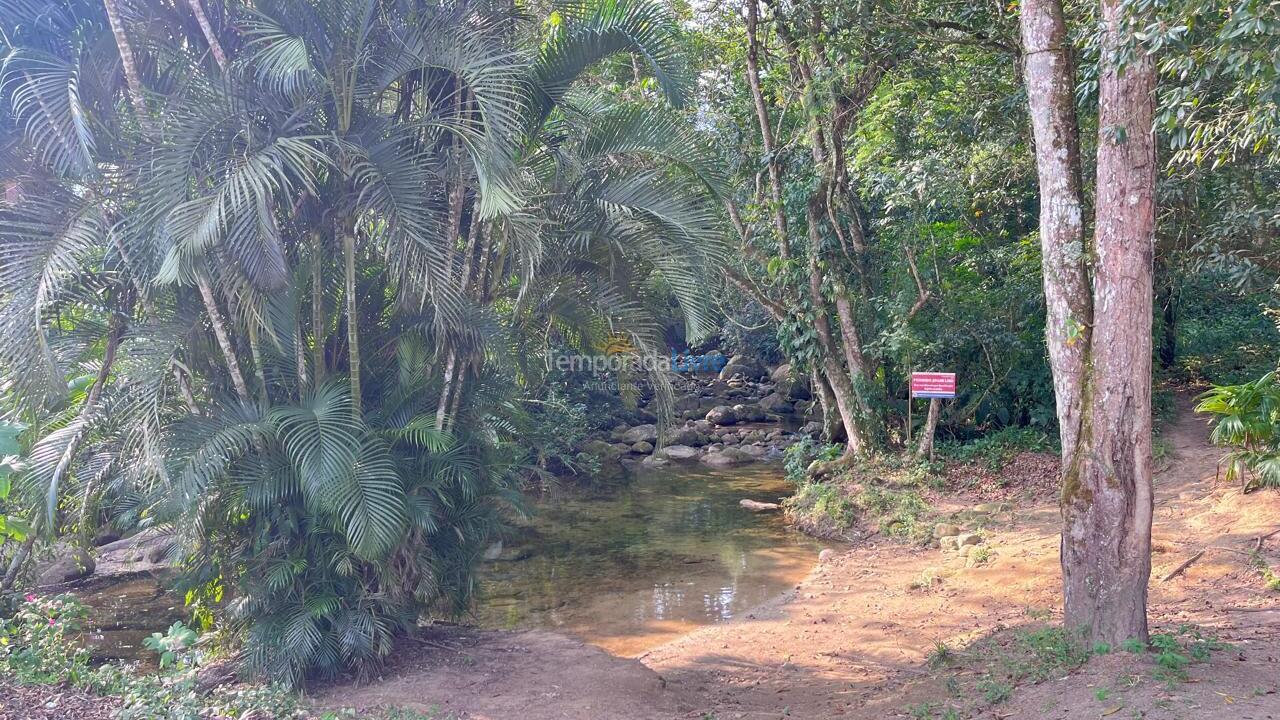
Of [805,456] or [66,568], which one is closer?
[66,568]

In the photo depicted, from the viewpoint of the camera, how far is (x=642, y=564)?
1182cm

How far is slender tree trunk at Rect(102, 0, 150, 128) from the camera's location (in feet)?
20.7

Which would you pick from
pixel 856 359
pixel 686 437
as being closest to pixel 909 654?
pixel 856 359

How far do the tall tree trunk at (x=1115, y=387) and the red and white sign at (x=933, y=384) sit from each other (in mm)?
6641

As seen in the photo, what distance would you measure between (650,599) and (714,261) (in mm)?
4462

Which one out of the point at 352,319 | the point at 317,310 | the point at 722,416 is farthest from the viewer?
the point at 722,416

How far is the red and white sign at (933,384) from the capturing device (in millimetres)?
12242

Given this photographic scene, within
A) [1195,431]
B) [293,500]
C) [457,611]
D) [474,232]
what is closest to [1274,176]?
[1195,431]

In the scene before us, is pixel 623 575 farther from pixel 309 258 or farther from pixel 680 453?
pixel 680 453

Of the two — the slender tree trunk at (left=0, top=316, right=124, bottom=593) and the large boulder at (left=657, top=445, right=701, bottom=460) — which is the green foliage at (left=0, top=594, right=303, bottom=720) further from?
the large boulder at (left=657, top=445, right=701, bottom=460)

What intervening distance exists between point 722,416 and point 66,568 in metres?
14.3

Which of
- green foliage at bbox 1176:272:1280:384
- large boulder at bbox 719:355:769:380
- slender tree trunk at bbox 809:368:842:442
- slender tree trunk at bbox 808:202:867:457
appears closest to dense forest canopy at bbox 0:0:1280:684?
green foliage at bbox 1176:272:1280:384

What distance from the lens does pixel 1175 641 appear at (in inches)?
217

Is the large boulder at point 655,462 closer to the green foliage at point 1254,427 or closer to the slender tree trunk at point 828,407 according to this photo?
the slender tree trunk at point 828,407
